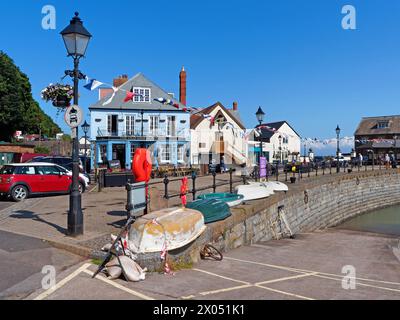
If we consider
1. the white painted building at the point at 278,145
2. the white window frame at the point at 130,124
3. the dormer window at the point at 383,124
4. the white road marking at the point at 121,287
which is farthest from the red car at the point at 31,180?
the dormer window at the point at 383,124

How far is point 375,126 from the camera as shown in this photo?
59719mm

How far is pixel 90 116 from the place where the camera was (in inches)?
1423

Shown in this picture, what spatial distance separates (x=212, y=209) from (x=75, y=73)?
4.44 meters

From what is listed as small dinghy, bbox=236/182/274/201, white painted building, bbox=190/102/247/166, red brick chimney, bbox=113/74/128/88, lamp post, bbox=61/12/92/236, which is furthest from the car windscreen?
red brick chimney, bbox=113/74/128/88

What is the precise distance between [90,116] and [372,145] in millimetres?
41015

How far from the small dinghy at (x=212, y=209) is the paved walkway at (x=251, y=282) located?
93 cm

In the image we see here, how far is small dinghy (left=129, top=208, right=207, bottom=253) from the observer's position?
6.23m

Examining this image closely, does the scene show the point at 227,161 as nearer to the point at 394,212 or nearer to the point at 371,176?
the point at 371,176

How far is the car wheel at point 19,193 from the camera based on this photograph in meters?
14.9

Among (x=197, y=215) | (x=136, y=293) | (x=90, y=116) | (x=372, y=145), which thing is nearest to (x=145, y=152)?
(x=197, y=215)

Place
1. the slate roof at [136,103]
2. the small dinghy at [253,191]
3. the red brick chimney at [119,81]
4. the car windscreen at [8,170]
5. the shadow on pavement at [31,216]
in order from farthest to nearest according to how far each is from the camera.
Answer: the red brick chimney at [119,81]
the slate roof at [136,103]
the car windscreen at [8,170]
the small dinghy at [253,191]
the shadow on pavement at [31,216]

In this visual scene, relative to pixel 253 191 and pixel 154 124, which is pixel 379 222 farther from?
pixel 154 124

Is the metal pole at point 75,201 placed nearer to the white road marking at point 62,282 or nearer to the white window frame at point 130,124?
the white road marking at point 62,282

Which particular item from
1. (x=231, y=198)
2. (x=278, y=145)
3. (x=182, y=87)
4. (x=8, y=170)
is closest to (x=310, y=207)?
(x=231, y=198)
